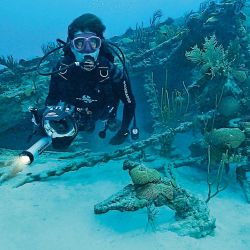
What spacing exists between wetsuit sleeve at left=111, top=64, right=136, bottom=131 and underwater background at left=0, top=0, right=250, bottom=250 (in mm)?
700

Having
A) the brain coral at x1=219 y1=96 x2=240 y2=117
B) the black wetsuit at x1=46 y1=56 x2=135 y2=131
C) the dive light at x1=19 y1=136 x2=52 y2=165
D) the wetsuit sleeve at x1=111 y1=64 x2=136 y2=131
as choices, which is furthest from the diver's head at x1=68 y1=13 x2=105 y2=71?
the brain coral at x1=219 y1=96 x2=240 y2=117

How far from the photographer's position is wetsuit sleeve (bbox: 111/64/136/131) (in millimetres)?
4516

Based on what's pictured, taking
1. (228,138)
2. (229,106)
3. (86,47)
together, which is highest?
(86,47)

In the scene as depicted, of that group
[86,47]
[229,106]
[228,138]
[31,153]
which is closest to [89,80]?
[86,47]

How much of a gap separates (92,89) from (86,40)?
0.71 m

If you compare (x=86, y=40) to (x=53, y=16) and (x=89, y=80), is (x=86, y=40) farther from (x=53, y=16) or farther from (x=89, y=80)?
(x=53, y=16)

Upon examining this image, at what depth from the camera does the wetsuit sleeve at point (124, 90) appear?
4.52m

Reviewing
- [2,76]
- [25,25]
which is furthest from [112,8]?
[2,76]

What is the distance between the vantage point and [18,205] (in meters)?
4.24

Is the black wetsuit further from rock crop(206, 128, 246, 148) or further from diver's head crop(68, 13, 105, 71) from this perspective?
rock crop(206, 128, 246, 148)

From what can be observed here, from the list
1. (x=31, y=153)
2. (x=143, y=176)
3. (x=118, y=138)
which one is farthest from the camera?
(x=118, y=138)

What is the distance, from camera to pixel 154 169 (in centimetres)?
446

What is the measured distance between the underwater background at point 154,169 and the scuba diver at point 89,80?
0.77m

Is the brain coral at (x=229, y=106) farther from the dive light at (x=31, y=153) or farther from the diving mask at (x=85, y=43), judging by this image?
the dive light at (x=31, y=153)
